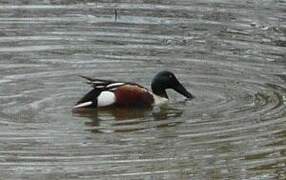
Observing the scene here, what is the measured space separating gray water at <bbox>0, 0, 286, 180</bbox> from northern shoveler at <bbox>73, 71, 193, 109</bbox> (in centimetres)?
14

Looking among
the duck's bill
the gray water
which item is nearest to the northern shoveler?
the duck's bill

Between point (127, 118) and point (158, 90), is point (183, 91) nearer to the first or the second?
point (158, 90)

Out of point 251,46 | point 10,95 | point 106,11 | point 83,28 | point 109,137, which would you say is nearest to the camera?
point 109,137

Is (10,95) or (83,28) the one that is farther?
(83,28)

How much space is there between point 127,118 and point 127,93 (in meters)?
0.58

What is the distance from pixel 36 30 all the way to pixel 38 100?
3960 millimetres

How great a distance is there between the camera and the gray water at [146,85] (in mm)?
11047

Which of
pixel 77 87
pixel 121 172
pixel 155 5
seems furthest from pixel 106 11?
pixel 121 172

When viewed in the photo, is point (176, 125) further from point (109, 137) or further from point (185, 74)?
point (185, 74)

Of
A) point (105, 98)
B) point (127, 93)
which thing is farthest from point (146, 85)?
point (105, 98)

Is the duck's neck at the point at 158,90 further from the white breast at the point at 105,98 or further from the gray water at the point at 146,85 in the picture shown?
the white breast at the point at 105,98

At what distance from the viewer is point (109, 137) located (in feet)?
39.7

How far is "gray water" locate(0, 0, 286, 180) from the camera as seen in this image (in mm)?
11047

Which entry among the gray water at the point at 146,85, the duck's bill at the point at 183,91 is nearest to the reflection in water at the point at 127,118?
the gray water at the point at 146,85
